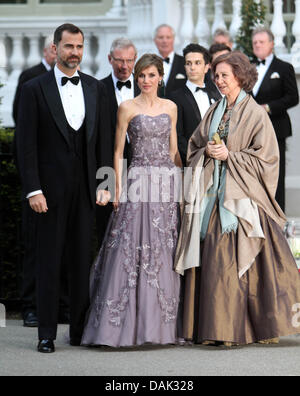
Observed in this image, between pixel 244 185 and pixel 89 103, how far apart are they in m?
1.19

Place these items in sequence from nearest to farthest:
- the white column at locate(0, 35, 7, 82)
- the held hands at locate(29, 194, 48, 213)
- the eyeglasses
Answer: the held hands at locate(29, 194, 48, 213)
the eyeglasses
the white column at locate(0, 35, 7, 82)

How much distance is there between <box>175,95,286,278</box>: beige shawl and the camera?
7.21 metres

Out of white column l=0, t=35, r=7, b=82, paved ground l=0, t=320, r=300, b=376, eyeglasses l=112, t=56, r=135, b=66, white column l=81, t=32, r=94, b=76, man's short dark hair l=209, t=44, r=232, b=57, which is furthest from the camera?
white column l=0, t=35, r=7, b=82

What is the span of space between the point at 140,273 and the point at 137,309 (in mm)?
244

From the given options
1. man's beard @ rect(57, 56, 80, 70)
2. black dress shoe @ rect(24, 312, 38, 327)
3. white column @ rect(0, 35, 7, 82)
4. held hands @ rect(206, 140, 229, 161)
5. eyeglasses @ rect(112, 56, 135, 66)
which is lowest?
black dress shoe @ rect(24, 312, 38, 327)

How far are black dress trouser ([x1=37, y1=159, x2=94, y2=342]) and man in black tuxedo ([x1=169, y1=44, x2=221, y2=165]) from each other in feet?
3.99

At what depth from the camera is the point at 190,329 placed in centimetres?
721

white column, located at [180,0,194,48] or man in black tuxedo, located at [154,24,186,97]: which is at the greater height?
white column, located at [180,0,194,48]

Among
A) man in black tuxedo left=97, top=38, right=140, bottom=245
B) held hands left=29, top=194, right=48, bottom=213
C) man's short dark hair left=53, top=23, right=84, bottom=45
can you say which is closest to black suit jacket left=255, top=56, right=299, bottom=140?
man in black tuxedo left=97, top=38, right=140, bottom=245

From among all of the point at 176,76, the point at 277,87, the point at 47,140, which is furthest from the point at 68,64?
the point at 277,87

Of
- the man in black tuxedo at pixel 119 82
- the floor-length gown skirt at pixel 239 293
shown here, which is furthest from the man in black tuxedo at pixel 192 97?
the floor-length gown skirt at pixel 239 293

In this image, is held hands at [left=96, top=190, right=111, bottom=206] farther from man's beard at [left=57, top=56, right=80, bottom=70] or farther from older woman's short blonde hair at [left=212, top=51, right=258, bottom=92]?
older woman's short blonde hair at [left=212, top=51, right=258, bottom=92]

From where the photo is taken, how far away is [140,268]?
7.24 metres
